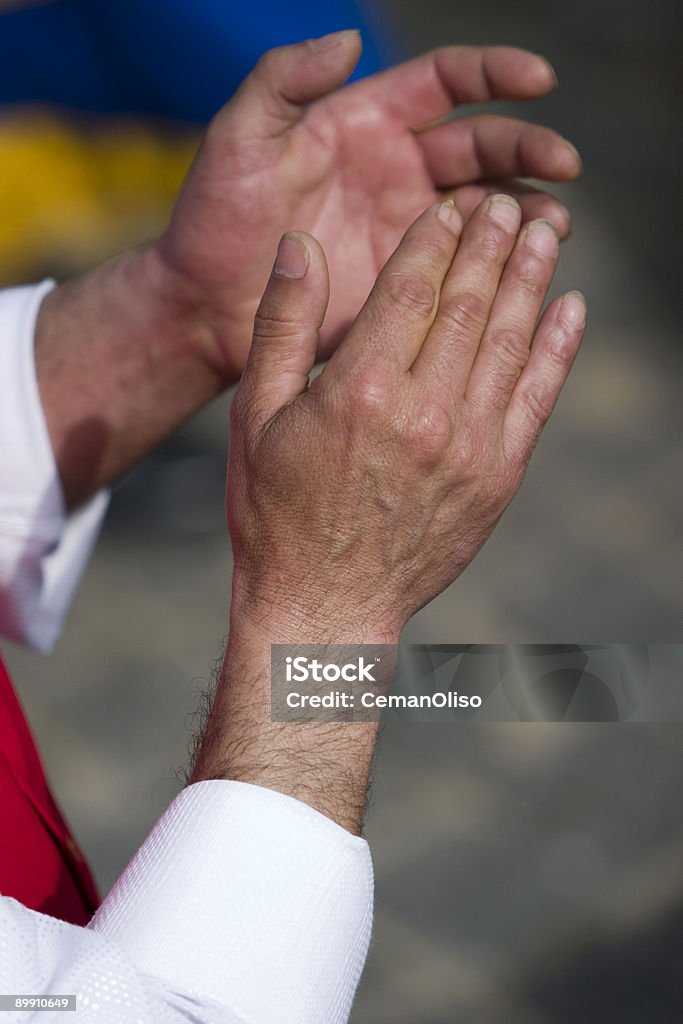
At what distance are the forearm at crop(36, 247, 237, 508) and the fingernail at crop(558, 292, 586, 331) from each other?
15.6 inches

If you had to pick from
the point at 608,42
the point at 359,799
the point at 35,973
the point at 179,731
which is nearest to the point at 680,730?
the point at 179,731

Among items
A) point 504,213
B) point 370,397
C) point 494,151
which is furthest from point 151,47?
point 370,397

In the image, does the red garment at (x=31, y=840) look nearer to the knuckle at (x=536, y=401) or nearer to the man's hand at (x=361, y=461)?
the man's hand at (x=361, y=461)

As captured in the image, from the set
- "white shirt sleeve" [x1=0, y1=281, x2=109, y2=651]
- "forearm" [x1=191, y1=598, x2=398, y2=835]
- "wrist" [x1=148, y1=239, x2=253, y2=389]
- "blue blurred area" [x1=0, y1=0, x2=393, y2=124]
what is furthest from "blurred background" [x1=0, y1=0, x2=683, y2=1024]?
"forearm" [x1=191, y1=598, x2=398, y2=835]

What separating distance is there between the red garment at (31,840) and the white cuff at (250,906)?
0.44ft

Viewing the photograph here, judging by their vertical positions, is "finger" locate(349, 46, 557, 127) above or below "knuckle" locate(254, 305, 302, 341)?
above

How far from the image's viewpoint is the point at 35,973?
57cm

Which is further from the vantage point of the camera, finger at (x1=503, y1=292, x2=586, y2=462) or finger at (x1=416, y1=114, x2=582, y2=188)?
finger at (x1=416, y1=114, x2=582, y2=188)

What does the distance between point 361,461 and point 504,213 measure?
0.65ft

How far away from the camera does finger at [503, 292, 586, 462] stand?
74 cm

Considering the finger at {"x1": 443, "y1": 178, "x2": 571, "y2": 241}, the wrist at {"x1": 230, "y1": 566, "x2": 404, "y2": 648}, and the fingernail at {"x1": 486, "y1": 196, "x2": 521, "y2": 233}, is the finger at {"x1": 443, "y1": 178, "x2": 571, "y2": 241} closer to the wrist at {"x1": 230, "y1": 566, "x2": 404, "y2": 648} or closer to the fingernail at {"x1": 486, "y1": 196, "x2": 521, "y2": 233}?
the fingernail at {"x1": 486, "y1": 196, "x2": 521, "y2": 233}

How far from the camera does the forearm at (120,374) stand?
108cm

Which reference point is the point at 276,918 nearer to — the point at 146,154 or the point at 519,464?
the point at 519,464

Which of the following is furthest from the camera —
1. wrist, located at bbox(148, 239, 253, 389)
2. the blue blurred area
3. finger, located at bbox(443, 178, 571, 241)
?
the blue blurred area
